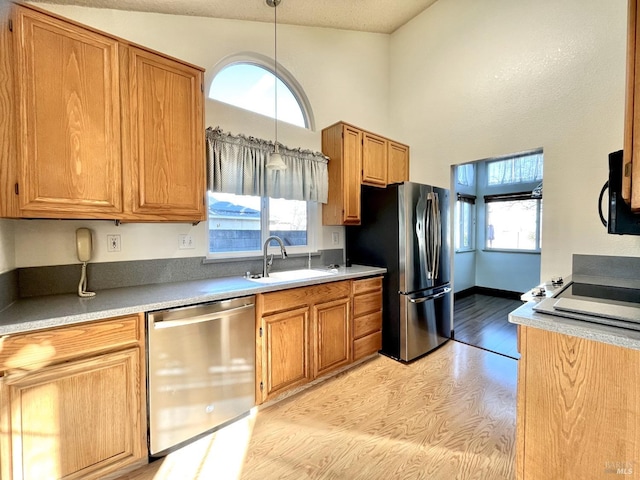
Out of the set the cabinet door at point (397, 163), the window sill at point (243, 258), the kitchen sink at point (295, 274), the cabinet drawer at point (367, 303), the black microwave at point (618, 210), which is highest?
the cabinet door at point (397, 163)

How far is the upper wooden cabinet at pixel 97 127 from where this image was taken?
1354mm

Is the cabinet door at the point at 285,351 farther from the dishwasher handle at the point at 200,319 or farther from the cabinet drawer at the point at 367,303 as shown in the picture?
the cabinet drawer at the point at 367,303

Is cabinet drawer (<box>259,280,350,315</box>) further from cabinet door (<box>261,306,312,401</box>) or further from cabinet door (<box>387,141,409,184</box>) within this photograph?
cabinet door (<box>387,141,409,184</box>)

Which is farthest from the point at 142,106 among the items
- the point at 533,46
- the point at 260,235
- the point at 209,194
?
the point at 533,46

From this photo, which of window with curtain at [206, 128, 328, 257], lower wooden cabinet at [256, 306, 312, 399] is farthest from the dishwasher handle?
window with curtain at [206, 128, 328, 257]

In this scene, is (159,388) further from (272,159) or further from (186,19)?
(186,19)

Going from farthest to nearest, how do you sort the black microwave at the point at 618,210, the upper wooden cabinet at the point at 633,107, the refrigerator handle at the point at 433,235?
the refrigerator handle at the point at 433,235
the black microwave at the point at 618,210
the upper wooden cabinet at the point at 633,107

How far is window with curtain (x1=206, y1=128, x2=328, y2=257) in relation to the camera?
2.29 metres

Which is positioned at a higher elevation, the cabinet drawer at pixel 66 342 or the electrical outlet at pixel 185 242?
the electrical outlet at pixel 185 242

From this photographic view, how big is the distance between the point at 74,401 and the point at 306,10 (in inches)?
137

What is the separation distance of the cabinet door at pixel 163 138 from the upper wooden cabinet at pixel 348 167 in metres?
1.46

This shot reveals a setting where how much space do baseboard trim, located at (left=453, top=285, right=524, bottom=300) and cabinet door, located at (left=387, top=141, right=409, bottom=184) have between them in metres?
2.83

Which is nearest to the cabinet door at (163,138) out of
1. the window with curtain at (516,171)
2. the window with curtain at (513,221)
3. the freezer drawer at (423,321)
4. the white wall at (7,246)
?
the white wall at (7,246)

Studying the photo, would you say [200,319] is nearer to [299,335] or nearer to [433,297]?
[299,335]
